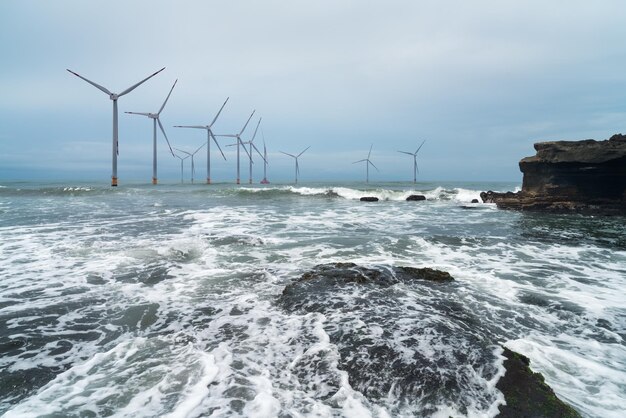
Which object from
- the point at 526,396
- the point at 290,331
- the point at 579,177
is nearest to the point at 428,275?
the point at 290,331

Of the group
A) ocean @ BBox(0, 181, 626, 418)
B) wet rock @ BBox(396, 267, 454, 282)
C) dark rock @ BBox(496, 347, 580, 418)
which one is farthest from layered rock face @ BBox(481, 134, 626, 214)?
dark rock @ BBox(496, 347, 580, 418)

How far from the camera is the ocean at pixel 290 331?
148 inches

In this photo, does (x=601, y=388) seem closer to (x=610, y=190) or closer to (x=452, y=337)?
(x=452, y=337)

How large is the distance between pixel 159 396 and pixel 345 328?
2.53m

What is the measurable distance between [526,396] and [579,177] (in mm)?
27756

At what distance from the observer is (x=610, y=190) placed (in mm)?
25031

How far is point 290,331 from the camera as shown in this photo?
5305 mm

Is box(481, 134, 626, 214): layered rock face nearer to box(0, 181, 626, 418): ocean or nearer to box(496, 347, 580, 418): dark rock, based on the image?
box(0, 181, 626, 418): ocean

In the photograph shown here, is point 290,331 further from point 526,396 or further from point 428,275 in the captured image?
point 428,275

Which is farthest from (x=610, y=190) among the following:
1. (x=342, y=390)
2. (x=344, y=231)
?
(x=342, y=390)

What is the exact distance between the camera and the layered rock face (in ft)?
78.7

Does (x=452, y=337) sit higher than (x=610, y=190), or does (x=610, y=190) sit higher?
(x=610, y=190)

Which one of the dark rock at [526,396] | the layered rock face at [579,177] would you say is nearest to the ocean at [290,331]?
the dark rock at [526,396]

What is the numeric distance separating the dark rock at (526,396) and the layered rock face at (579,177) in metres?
25.2
